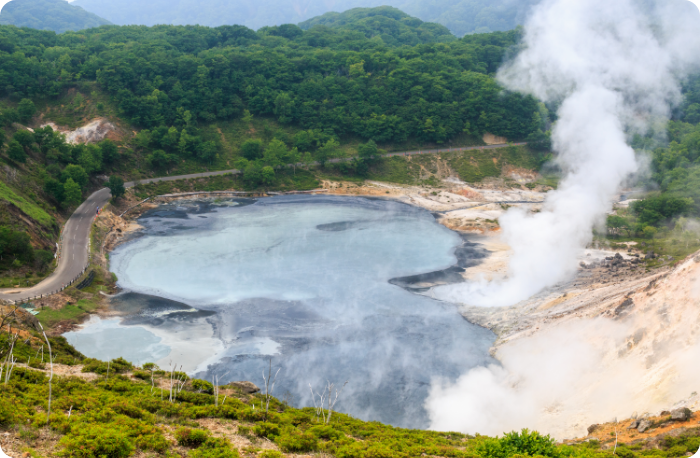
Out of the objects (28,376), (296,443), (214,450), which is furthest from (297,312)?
(214,450)

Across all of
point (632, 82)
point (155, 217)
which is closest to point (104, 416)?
point (155, 217)

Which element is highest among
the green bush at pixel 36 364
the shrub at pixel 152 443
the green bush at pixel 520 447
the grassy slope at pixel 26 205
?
the grassy slope at pixel 26 205

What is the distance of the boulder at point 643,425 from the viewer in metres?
29.0

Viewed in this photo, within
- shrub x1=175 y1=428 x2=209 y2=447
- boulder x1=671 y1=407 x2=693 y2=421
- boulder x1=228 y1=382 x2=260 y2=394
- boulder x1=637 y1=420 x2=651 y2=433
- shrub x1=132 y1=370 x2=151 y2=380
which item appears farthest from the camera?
boulder x1=228 y1=382 x2=260 y2=394

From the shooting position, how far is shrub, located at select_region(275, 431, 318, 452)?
78.8ft

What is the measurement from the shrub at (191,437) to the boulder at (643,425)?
2383 cm

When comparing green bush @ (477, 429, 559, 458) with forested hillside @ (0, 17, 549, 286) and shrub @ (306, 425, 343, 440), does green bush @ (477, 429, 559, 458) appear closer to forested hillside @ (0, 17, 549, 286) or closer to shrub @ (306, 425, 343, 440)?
shrub @ (306, 425, 343, 440)

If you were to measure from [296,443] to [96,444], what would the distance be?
8597mm

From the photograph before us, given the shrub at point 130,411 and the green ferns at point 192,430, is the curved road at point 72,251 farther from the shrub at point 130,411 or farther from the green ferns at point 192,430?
the shrub at point 130,411

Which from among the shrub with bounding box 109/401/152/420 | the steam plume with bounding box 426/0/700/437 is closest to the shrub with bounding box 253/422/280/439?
the shrub with bounding box 109/401/152/420

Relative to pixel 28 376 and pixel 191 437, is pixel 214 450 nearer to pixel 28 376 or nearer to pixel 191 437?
pixel 191 437

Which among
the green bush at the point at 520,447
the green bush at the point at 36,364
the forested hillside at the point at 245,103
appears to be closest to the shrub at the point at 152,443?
the green bush at the point at 36,364

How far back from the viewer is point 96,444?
64.5 ft

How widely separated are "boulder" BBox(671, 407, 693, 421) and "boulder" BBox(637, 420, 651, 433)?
4.28 feet
